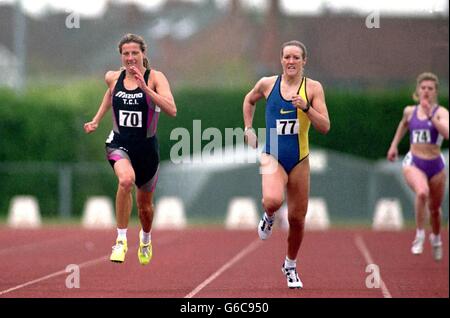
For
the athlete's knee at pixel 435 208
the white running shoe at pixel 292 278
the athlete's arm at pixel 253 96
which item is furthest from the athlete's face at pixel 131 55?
the athlete's knee at pixel 435 208

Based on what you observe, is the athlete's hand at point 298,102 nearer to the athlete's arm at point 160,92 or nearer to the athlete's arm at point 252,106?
the athlete's arm at point 252,106

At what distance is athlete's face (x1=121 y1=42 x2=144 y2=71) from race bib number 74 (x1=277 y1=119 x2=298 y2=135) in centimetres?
135

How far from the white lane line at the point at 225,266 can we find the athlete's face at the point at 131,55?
19.7 ft

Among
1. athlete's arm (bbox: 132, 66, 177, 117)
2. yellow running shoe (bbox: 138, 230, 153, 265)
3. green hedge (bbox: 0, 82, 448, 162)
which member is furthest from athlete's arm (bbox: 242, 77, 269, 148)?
green hedge (bbox: 0, 82, 448, 162)

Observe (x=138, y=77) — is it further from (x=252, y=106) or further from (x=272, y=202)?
(x=272, y=202)

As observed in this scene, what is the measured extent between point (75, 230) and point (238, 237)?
5324 millimetres

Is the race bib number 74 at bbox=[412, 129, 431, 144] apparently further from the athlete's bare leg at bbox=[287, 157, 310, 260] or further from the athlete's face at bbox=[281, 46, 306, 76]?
the athlete's face at bbox=[281, 46, 306, 76]

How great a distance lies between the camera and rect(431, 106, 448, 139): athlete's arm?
534 inches

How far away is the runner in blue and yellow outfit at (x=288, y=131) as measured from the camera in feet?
33.4

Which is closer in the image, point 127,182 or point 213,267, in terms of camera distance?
point 127,182

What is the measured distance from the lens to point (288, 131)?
1061 cm

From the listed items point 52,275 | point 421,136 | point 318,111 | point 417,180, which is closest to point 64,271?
point 52,275

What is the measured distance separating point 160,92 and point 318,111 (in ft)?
4.38

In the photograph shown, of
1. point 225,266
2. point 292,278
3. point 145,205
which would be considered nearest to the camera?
point 145,205
